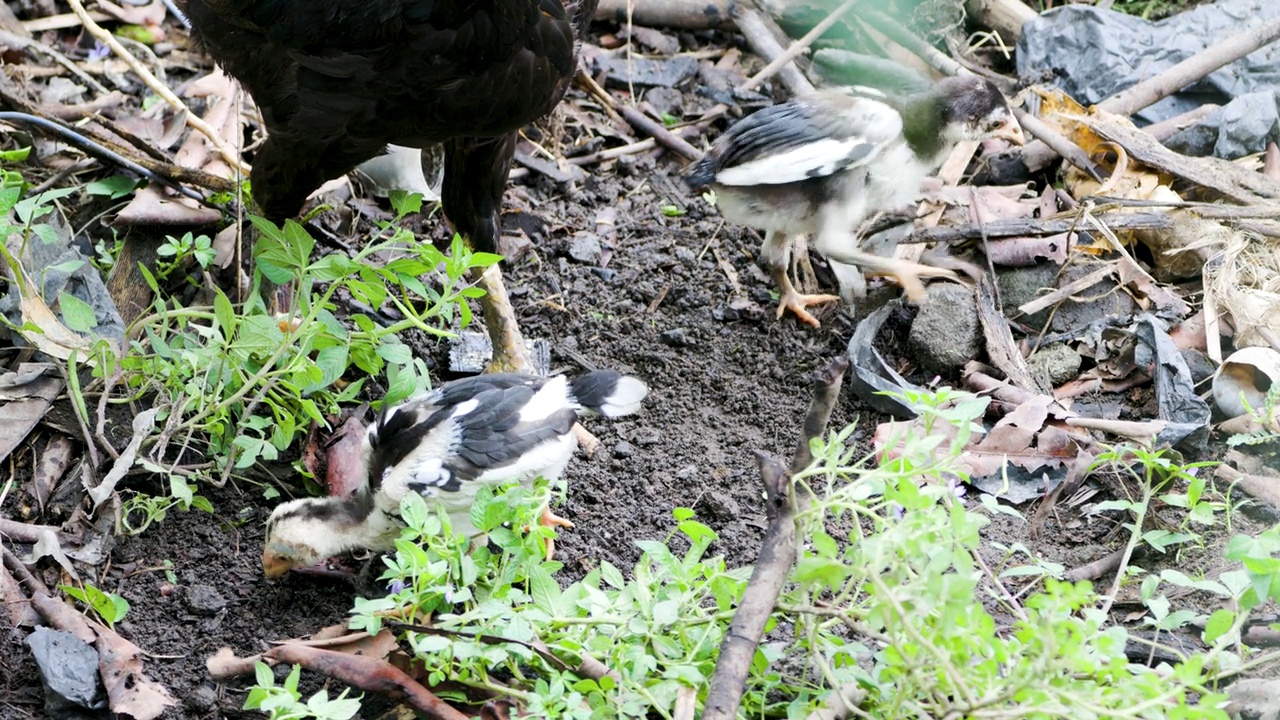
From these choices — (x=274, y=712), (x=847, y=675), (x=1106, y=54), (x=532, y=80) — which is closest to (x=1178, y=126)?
(x=1106, y=54)

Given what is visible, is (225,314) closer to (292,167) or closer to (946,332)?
(292,167)

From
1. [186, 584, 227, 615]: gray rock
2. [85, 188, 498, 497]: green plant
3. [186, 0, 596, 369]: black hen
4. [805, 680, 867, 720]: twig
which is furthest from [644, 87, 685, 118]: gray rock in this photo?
[805, 680, 867, 720]: twig

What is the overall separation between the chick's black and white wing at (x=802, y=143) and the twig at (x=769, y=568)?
1630mm

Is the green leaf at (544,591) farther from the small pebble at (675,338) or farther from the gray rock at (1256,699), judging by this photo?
the small pebble at (675,338)

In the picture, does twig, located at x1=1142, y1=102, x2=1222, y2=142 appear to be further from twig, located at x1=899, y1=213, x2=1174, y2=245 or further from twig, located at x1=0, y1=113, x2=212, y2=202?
twig, located at x1=0, y1=113, x2=212, y2=202

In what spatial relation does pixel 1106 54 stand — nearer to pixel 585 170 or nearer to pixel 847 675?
pixel 585 170

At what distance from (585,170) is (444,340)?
41.1 inches

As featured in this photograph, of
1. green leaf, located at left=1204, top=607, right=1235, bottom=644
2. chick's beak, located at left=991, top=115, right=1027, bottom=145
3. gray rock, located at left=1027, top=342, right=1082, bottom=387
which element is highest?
green leaf, located at left=1204, top=607, right=1235, bottom=644

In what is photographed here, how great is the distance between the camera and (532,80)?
3059mm

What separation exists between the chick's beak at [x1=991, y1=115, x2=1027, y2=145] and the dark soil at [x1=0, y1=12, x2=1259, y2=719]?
33.3 inches

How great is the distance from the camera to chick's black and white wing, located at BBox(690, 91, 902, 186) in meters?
3.70

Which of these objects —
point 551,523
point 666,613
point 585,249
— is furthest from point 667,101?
point 666,613

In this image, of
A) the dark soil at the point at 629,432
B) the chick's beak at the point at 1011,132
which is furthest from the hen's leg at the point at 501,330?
the chick's beak at the point at 1011,132

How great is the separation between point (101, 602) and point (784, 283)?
2183mm
